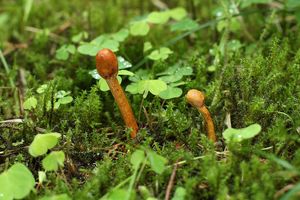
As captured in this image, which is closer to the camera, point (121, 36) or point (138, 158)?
point (138, 158)

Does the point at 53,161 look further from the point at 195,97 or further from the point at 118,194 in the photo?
the point at 195,97

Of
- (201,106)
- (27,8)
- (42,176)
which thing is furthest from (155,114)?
(27,8)

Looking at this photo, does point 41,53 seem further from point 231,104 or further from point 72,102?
point 231,104

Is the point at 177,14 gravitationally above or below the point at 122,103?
above

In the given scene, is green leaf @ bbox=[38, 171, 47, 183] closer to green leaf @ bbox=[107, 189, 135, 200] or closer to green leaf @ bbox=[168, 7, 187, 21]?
green leaf @ bbox=[107, 189, 135, 200]

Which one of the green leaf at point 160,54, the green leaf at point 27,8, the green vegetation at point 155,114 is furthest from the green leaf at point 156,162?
the green leaf at point 27,8

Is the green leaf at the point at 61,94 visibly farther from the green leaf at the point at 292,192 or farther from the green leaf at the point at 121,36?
the green leaf at the point at 292,192

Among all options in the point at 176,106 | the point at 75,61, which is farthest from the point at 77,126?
the point at 75,61
